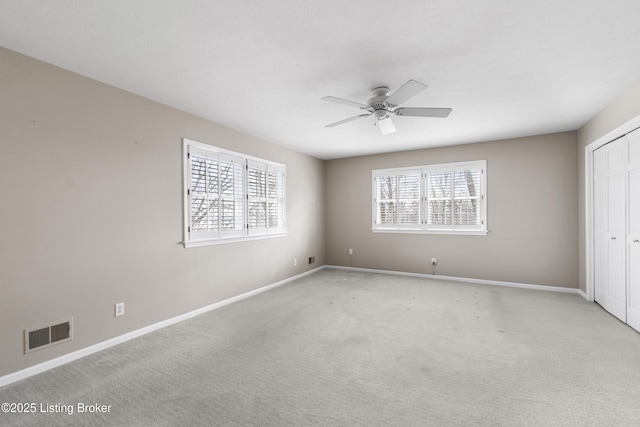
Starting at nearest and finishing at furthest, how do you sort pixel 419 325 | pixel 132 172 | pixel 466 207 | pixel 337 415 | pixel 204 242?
pixel 337 415
pixel 132 172
pixel 419 325
pixel 204 242
pixel 466 207

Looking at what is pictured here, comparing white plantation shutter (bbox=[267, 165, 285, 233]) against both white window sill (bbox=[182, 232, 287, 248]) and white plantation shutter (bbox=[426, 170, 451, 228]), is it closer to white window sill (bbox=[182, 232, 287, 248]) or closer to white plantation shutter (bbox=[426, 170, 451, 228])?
white window sill (bbox=[182, 232, 287, 248])

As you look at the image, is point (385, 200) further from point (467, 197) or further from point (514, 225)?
point (514, 225)

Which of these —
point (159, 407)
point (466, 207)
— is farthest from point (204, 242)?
point (466, 207)

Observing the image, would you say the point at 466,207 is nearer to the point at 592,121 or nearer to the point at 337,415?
the point at 592,121

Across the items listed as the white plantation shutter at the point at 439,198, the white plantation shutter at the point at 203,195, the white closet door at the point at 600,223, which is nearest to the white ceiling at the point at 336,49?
the white plantation shutter at the point at 203,195

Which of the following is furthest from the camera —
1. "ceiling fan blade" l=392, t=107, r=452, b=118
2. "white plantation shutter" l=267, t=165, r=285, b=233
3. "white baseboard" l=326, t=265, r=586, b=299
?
"white plantation shutter" l=267, t=165, r=285, b=233

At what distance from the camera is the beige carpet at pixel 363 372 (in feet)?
6.13

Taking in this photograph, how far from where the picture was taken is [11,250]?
2.29 m

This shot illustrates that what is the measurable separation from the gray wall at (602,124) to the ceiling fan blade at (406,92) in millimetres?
2299

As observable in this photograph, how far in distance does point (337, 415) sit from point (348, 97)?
2.92 m

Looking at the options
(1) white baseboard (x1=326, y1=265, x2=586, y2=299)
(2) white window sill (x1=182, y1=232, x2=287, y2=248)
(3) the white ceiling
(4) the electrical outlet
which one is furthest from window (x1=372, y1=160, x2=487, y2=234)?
(4) the electrical outlet

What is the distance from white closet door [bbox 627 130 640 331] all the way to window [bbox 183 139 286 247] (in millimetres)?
4635

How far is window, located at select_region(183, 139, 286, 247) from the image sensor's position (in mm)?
3742

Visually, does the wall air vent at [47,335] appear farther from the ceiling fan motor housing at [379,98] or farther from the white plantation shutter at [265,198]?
the ceiling fan motor housing at [379,98]
